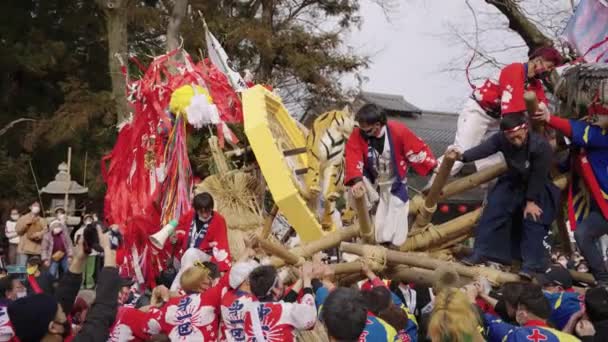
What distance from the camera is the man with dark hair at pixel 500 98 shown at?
17.5 feet

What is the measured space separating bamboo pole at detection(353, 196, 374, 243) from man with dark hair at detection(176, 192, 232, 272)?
57.1 inches

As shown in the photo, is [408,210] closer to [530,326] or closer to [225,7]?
[530,326]

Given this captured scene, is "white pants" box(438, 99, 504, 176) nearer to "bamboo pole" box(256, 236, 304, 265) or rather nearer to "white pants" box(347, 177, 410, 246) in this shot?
"white pants" box(347, 177, 410, 246)

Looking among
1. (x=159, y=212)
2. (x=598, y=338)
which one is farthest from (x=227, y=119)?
(x=598, y=338)

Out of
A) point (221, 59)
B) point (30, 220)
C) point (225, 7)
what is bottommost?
point (30, 220)

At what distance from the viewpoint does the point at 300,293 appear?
4812 mm

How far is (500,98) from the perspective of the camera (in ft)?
18.1

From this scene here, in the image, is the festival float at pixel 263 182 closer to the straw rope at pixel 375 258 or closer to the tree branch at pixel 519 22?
the straw rope at pixel 375 258

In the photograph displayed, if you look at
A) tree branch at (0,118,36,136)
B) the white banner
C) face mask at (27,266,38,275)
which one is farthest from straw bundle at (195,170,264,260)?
tree branch at (0,118,36,136)

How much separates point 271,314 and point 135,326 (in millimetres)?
1024

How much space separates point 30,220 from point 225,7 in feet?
24.0

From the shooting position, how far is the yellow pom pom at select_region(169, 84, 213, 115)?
312 inches

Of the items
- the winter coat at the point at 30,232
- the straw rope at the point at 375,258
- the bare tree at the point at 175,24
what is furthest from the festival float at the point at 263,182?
the bare tree at the point at 175,24

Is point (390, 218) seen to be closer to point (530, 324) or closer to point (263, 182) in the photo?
point (530, 324)
